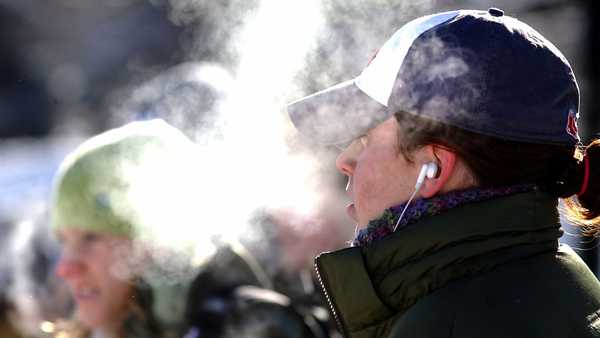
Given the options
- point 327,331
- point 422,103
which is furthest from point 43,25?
point 422,103

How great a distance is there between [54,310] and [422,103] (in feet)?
9.57

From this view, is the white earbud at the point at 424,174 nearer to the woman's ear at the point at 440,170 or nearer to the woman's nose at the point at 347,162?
the woman's ear at the point at 440,170

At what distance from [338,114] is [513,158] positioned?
434 millimetres

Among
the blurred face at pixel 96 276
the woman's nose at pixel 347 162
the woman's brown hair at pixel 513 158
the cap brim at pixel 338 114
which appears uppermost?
the blurred face at pixel 96 276

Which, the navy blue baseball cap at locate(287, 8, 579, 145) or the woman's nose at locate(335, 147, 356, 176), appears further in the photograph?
the woman's nose at locate(335, 147, 356, 176)

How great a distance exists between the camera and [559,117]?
1.92m

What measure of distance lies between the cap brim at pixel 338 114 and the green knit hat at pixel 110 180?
1.31 meters

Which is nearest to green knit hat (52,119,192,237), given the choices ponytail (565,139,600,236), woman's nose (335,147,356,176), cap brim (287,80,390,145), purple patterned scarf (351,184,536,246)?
cap brim (287,80,390,145)

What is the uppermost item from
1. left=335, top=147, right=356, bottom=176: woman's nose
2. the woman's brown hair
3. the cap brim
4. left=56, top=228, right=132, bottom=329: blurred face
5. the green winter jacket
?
left=56, top=228, right=132, bottom=329: blurred face

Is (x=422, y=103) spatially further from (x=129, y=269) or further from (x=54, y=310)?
(x=54, y=310)

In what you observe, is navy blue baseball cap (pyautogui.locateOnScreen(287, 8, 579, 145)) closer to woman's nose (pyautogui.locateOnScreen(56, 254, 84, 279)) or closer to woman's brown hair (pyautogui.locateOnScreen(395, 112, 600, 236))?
woman's brown hair (pyautogui.locateOnScreen(395, 112, 600, 236))

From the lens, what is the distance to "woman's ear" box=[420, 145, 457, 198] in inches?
76.7

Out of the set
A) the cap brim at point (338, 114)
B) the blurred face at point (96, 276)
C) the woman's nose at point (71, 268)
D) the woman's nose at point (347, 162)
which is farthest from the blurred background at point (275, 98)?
the woman's nose at point (347, 162)

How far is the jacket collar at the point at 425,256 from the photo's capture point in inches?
73.9
